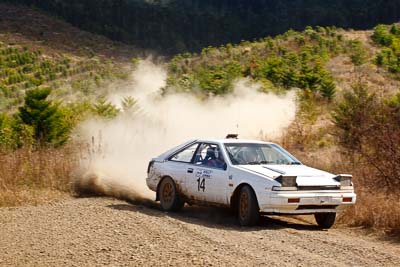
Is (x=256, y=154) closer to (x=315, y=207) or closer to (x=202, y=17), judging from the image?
(x=315, y=207)

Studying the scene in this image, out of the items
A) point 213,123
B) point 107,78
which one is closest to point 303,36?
point 107,78

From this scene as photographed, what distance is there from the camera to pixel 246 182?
10.7 m

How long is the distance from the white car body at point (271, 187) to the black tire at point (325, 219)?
0.22 m

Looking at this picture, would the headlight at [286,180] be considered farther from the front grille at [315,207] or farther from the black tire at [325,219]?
the black tire at [325,219]

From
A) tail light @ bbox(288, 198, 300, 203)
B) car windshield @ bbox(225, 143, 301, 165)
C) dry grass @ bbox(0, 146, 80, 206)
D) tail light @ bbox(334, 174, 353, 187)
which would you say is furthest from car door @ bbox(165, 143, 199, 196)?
dry grass @ bbox(0, 146, 80, 206)

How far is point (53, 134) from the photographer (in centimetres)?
2383

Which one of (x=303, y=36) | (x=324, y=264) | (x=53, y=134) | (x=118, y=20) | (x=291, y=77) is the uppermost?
(x=118, y=20)

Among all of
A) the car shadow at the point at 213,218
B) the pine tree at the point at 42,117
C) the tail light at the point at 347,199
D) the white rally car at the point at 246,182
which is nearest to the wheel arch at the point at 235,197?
the white rally car at the point at 246,182

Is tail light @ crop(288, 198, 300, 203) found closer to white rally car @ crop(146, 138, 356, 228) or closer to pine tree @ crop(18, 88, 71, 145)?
white rally car @ crop(146, 138, 356, 228)

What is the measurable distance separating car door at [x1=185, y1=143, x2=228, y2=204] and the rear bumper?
3.46ft

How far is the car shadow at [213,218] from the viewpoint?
10781 mm

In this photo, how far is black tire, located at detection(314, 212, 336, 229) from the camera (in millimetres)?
10828

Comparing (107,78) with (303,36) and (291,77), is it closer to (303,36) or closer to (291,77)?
(303,36)

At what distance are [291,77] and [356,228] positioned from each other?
2038cm
